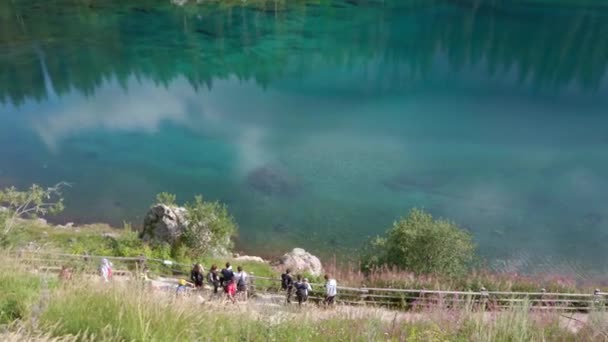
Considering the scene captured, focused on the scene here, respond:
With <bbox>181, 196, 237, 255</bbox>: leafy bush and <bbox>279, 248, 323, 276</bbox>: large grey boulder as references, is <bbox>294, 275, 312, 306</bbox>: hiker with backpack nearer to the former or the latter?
<bbox>279, 248, 323, 276</bbox>: large grey boulder

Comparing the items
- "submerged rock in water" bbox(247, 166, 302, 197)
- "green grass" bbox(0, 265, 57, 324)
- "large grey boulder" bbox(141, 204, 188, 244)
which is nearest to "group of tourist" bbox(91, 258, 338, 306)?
"large grey boulder" bbox(141, 204, 188, 244)

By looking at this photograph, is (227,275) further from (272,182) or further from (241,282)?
(272,182)

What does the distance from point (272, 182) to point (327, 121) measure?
13580 millimetres

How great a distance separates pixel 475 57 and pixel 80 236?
58872 millimetres

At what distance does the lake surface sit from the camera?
33312mm

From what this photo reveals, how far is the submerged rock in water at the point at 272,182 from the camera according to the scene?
1403 inches

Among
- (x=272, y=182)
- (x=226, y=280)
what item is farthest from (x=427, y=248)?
(x=272, y=182)

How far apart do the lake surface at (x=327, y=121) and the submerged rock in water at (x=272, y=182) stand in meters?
0.17

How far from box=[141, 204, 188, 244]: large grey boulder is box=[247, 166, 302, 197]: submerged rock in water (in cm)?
1077

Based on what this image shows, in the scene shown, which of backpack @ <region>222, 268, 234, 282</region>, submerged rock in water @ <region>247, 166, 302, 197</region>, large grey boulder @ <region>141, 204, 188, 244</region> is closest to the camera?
backpack @ <region>222, 268, 234, 282</region>

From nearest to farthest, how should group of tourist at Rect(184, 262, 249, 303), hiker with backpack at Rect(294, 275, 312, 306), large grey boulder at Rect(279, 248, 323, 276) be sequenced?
hiker with backpack at Rect(294, 275, 312, 306), group of tourist at Rect(184, 262, 249, 303), large grey boulder at Rect(279, 248, 323, 276)

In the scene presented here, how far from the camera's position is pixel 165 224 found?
24.9 metres

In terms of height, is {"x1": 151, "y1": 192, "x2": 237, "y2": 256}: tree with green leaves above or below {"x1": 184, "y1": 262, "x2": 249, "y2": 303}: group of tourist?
below

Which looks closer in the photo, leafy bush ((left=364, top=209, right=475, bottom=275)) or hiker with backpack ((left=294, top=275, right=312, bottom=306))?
hiker with backpack ((left=294, top=275, right=312, bottom=306))
